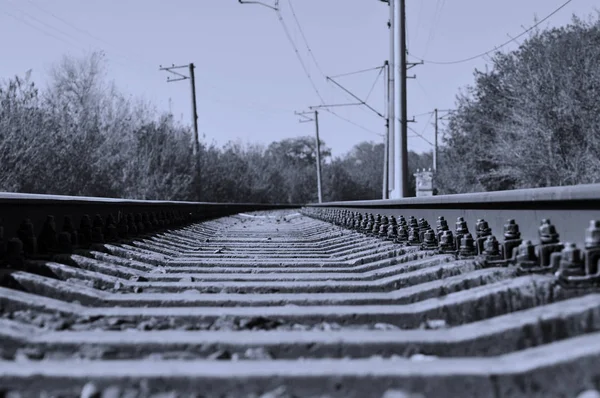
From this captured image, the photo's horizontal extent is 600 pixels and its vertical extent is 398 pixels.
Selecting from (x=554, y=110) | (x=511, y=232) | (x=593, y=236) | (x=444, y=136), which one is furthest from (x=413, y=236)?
(x=444, y=136)

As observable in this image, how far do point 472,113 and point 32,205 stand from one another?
1324 inches

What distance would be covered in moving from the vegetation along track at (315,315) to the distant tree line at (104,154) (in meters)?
14.5

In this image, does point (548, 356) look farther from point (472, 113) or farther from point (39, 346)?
point (472, 113)

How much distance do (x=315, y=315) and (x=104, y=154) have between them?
25908 mm

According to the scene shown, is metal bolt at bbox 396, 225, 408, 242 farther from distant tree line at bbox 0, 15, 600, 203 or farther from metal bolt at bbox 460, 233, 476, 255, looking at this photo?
distant tree line at bbox 0, 15, 600, 203

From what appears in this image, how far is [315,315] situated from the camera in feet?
7.32

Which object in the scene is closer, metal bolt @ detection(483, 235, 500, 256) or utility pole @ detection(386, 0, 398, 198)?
metal bolt @ detection(483, 235, 500, 256)

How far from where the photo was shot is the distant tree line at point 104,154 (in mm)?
17422

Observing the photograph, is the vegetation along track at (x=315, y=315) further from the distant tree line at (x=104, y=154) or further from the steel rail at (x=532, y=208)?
the distant tree line at (x=104, y=154)

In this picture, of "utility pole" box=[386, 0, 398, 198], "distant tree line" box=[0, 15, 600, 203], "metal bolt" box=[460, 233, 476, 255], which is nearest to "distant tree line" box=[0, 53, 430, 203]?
"distant tree line" box=[0, 15, 600, 203]

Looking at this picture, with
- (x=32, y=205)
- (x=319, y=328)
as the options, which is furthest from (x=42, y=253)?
(x=319, y=328)

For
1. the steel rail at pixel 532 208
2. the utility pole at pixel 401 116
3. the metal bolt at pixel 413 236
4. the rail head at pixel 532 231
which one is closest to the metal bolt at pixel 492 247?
the rail head at pixel 532 231

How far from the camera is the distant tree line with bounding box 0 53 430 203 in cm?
1742

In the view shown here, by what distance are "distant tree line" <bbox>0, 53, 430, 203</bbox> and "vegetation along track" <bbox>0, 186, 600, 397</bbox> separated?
570 inches
